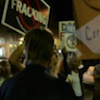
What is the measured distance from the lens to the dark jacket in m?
0.85

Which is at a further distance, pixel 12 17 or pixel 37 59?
pixel 12 17

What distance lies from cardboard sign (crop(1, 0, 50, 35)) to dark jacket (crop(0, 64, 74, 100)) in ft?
1.89

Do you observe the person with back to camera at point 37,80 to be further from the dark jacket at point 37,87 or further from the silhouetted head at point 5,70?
the silhouetted head at point 5,70

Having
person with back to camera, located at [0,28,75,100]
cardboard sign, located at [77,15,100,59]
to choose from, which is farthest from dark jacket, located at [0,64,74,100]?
cardboard sign, located at [77,15,100,59]

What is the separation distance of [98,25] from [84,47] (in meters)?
0.16

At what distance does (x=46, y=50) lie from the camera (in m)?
0.90

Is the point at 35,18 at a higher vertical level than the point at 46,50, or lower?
higher

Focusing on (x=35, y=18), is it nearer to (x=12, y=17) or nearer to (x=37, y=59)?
(x=12, y=17)

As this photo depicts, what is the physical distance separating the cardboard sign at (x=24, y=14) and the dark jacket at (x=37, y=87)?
0.58 meters

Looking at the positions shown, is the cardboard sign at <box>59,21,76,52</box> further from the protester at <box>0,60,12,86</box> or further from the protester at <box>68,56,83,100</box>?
the protester at <box>0,60,12,86</box>

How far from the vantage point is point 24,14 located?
148 centimetres

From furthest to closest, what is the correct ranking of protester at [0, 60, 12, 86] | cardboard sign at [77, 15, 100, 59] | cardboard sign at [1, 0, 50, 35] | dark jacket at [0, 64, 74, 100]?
protester at [0, 60, 12, 86] → cardboard sign at [1, 0, 50, 35] → cardboard sign at [77, 15, 100, 59] → dark jacket at [0, 64, 74, 100]

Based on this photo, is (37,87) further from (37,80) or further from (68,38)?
(68,38)

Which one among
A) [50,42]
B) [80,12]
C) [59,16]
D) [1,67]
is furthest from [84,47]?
[59,16]
